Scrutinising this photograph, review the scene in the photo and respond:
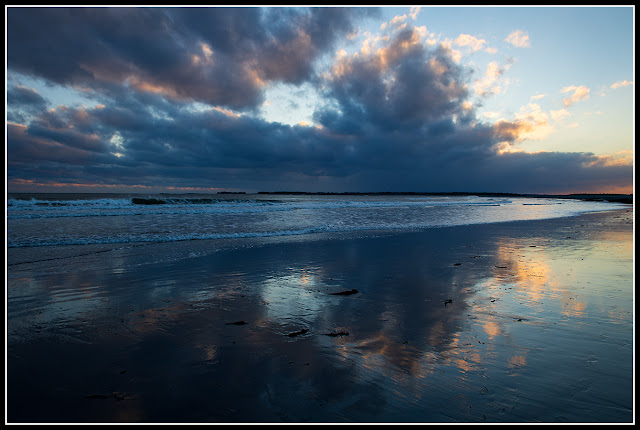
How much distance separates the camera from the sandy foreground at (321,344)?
2617 mm

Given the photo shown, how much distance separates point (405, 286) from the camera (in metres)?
6.19

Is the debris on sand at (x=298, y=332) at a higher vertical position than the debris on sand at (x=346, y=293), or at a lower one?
higher

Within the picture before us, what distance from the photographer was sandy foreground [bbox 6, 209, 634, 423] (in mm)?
2617

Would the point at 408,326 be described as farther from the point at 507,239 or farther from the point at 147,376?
the point at 507,239

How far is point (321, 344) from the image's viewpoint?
147 inches

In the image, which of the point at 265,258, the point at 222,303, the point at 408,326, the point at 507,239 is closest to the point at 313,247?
the point at 265,258

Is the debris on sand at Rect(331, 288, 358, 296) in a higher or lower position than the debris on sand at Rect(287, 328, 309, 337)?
lower

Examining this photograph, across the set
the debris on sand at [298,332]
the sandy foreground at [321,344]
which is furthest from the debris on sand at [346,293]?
the debris on sand at [298,332]

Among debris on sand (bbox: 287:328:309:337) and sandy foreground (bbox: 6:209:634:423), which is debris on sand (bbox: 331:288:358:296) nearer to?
sandy foreground (bbox: 6:209:634:423)

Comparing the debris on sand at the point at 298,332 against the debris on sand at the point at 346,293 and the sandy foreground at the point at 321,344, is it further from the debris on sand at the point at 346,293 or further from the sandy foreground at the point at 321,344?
the debris on sand at the point at 346,293

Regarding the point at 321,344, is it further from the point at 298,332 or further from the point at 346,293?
the point at 346,293

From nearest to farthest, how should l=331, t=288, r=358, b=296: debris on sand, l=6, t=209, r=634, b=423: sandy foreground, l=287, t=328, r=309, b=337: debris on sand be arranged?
l=6, t=209, r=634, b=423: sandy foreground
l=287, t=328, r=309, b=337: debris on sand
l=331, t=288, r=358, b=296: debris on sand

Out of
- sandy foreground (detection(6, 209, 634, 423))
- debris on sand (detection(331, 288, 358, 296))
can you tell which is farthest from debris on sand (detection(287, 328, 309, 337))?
debris on sand (detection(331, 288, 358, 296))

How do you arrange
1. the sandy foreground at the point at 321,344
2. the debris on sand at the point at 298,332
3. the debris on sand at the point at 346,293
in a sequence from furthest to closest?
the debris on sand at the point at 346,293
the debris on sand at the point at 298,332
the sandy foreground at the point at 321,344
